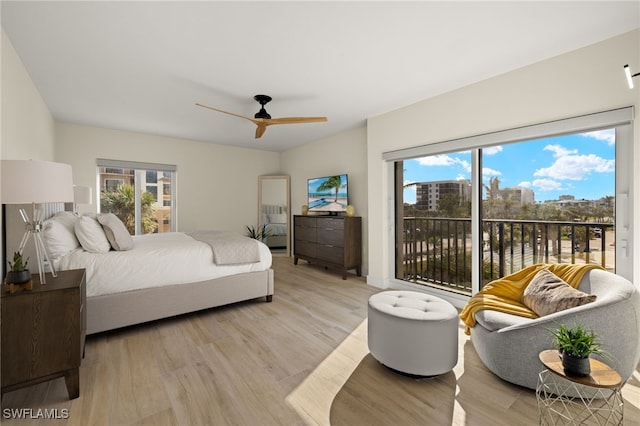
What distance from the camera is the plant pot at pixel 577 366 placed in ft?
4.13

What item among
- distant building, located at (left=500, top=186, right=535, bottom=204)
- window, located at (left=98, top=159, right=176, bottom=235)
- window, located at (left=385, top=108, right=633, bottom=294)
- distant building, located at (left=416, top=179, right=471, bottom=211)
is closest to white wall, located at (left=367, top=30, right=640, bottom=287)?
window, located at (left=385, top=108, right=633, bottom=294)

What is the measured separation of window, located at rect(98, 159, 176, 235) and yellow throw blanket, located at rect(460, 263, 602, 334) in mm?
5183

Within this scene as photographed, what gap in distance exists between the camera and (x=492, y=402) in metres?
1.69

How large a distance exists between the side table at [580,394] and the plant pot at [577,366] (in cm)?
2

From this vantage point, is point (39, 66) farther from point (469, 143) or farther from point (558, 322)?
point (558, 322)

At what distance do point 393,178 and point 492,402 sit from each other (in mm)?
2866

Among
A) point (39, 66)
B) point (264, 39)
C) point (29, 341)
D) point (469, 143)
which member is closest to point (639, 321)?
Answer: point (469, 143)

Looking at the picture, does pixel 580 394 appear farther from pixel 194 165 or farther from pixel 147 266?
pixel 194 165

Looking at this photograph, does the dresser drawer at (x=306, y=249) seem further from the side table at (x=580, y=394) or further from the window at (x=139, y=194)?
the side table at (x=580, y=394)

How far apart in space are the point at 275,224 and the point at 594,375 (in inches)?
229

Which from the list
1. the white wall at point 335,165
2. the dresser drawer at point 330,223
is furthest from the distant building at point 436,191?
the dresser drawer at point 330,223

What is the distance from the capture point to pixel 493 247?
11.2ft

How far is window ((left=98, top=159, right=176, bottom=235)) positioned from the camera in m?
4.91

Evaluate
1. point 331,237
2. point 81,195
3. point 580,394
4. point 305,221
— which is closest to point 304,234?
point 305,221
